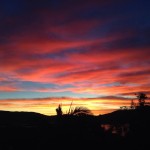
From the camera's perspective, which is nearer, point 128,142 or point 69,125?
point 69,125

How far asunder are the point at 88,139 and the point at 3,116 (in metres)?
23.5

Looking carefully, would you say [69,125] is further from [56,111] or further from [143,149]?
[143,149]

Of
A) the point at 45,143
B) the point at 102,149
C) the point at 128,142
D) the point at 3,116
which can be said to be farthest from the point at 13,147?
the point at 3,116

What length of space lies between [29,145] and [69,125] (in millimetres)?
1891

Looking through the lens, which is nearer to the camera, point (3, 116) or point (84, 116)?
point (84, 116)

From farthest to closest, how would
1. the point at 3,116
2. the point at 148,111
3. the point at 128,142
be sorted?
the point at 3,116 → the point at 148,111 → the point at 128,142

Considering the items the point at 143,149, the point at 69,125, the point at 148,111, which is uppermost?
the point at 148,111

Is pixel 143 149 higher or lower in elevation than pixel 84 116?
lower

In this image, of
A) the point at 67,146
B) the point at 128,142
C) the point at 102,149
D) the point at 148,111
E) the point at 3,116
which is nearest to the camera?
the point at 67,146

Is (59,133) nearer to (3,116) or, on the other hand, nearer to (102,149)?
(102,149)

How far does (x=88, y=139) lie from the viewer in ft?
37.0

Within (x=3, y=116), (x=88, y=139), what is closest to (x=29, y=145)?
(x=88, y=139)

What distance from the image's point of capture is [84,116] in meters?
11.5

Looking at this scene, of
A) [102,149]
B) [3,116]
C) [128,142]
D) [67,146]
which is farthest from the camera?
[3,116]
